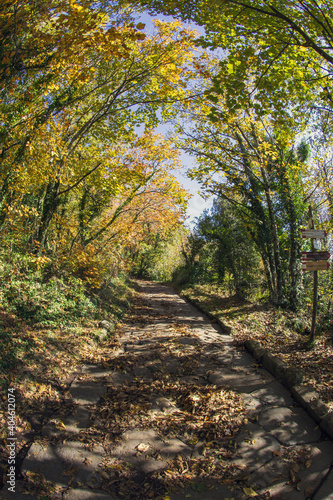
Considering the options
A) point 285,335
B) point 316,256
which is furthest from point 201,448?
point 285,335

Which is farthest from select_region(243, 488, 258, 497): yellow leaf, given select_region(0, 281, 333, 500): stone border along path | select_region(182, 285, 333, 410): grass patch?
select_region(182, 285, 333, 410): grass patch

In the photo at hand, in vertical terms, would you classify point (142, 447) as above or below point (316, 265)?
below

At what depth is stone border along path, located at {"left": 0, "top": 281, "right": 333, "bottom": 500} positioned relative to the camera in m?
2.41

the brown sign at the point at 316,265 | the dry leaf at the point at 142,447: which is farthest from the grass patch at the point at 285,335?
the dry leaf at the point at 142,447

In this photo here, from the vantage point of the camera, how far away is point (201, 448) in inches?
116

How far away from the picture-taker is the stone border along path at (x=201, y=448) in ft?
7.90

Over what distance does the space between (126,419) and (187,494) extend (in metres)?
1.19

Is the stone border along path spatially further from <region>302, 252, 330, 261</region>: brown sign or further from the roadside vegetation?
<region>302, 252, 330, 261</region>: brown sign

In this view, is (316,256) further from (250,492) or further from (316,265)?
(250,492)

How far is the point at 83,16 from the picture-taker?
3.92 meters

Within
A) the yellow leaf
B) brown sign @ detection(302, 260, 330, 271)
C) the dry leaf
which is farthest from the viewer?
brown sign @ detection(302, 260, 330, 271)

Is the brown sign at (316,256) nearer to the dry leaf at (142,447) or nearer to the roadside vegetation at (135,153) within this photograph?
the roadside vegetation at (135,153)

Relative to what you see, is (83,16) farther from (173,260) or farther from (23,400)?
(173,260)

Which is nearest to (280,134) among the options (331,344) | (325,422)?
(331,344)
